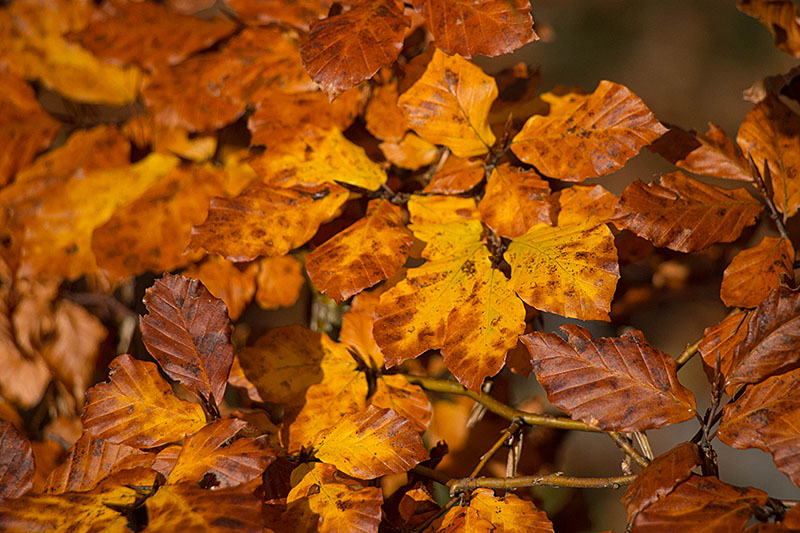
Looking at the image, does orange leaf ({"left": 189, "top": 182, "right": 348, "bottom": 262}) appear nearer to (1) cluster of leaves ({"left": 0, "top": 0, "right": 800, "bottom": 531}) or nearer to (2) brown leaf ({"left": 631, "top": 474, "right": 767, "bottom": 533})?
(1) cluster of leaves ({"left": 0, "top": 0, "right": 800, "bottom": 531})

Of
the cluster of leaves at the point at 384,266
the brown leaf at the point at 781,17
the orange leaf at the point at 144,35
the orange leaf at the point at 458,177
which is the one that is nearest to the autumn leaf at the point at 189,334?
the cluster of leaves at the point at 384,266

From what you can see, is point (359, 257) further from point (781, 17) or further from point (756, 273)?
point (781, 17)

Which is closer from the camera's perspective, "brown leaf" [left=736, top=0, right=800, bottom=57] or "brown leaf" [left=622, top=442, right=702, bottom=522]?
"brown leaf" [left=622, top=442, right=702, bottom=522]

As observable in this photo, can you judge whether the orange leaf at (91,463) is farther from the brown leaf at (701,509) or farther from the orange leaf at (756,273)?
the orange leaf at (756,273)

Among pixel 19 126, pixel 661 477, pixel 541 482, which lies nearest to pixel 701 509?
pixel 661 477

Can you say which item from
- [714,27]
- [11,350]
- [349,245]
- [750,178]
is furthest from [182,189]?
[714,27]

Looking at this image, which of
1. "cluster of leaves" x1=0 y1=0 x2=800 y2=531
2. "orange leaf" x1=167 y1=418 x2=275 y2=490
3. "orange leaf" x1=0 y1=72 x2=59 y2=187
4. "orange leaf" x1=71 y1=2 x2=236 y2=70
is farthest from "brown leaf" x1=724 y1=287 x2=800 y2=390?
"orange leaf" x1=0 y1=72 x2=59 y2=187

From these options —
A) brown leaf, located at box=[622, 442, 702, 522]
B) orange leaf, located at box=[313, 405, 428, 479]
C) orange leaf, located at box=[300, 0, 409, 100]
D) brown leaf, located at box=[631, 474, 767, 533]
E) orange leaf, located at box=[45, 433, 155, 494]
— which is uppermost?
orange leaf, located at box=[300, 0, 409, 100]
